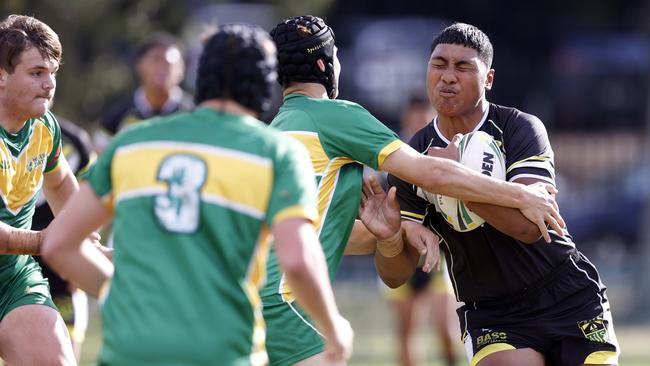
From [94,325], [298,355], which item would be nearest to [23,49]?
[298,355]

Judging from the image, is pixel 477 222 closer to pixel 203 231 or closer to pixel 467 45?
pixel 467 45

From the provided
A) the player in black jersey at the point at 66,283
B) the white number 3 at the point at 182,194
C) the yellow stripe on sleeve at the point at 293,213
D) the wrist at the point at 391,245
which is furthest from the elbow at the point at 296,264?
the player in black jersey at the point at 66,283

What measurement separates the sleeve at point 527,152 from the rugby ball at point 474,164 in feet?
0.19

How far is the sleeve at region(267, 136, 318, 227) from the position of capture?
4.25m

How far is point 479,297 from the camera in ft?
20.8

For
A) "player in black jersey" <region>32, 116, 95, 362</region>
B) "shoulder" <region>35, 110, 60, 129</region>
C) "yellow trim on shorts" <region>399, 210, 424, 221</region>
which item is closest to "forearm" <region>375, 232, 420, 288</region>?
"yellow trim on shorts" <region>399, 210, 424, 221</region>

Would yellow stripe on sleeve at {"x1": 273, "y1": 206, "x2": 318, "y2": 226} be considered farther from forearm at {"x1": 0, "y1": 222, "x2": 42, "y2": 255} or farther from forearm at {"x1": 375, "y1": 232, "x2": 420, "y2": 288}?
forearm at {"x1": 0, "y1": 222, "x2": 42, "y2": 255}

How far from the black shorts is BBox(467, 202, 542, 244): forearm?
1.57ft

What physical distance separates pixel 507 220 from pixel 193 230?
2061 mm

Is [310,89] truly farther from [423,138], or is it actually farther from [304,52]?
[423,138]

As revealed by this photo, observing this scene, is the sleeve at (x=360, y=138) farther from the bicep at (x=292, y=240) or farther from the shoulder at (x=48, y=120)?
the shoulder at (x=48, y=120)

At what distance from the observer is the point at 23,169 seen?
6.52 m

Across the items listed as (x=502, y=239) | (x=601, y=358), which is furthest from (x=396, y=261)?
(x=601, y=358)

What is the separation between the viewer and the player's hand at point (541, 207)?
577cm
